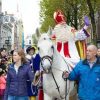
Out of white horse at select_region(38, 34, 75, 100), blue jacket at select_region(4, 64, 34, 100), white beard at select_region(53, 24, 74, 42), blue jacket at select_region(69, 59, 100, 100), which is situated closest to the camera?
blue jacket at select_region(69, 59, 100, 100)

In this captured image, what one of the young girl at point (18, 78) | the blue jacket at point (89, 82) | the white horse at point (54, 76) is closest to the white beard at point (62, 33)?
the white horse at point (54, 76)

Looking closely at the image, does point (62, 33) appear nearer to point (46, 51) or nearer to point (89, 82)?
point (46, 51)

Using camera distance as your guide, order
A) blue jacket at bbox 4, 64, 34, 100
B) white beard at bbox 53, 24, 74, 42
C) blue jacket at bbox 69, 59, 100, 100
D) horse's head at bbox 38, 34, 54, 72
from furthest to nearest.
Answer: white beard at bbox 53, 24, 74, 42 < blue jacket at bbox 4, 64, 34, 100 < horse's head at bbox 38, 34, 54, 72 < blue jacket at bbox 69, 59, 100, 100

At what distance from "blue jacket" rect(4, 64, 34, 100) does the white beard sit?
3.29 feet

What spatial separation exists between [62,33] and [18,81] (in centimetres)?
146

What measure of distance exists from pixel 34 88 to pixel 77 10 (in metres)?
31.9

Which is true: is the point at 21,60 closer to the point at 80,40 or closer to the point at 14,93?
the point at 14,93

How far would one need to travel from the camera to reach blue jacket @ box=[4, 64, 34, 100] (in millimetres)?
9047

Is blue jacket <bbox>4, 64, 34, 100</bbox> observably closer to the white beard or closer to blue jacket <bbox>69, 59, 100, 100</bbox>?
the white beard

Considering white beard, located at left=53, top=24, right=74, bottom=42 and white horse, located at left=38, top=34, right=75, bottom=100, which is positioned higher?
white beard, located at left=53, top=24, right=74, bottom=42

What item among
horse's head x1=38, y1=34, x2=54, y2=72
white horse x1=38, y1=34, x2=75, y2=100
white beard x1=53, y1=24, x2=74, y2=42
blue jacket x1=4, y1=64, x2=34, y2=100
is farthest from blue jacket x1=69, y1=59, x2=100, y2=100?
white beard x1=53, y1=24, x2=74, y2=42

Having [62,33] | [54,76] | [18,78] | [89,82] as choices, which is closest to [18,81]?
[18,78]

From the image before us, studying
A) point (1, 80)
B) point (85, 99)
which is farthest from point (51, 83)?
point (1, 80)

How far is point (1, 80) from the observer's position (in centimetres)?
1225
